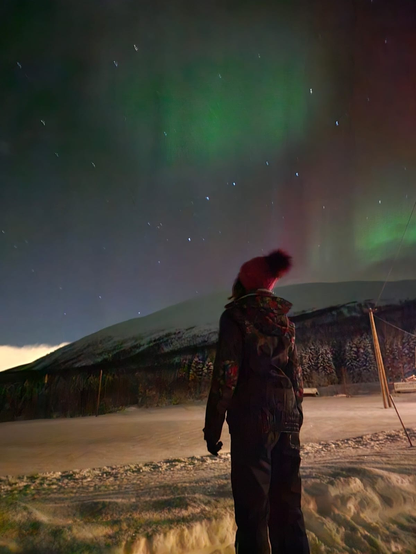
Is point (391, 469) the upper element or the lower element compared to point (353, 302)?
lower

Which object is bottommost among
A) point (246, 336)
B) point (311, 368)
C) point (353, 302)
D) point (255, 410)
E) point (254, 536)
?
point (254, 536)

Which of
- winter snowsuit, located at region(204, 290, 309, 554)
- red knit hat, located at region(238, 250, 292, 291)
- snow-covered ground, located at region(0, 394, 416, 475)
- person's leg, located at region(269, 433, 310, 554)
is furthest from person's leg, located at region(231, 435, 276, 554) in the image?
snow-covered ground, located at region(0, 394, 416, 475)

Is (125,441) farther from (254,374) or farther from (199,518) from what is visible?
(254,374)

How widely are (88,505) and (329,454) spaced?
338 centimetres

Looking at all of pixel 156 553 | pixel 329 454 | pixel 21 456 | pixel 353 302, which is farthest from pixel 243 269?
pixel 353 302

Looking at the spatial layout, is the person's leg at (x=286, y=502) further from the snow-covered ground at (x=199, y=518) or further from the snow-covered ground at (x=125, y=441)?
the snow-covered ground at (x=125, y=441)

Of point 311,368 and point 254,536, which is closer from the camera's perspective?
point 254,536

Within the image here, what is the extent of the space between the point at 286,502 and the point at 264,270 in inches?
40.4

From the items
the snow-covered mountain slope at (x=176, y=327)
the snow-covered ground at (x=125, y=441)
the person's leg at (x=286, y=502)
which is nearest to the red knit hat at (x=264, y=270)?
the person's leg at (x=286, y=502)

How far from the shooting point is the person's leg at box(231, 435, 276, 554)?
1.39m

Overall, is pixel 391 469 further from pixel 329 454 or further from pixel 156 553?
pixel 156 553

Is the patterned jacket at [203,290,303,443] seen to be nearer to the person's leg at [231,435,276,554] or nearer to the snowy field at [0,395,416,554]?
the person's leg at [231,435,276,554]

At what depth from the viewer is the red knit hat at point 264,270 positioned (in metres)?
1.82

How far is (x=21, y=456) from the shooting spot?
620 cm
